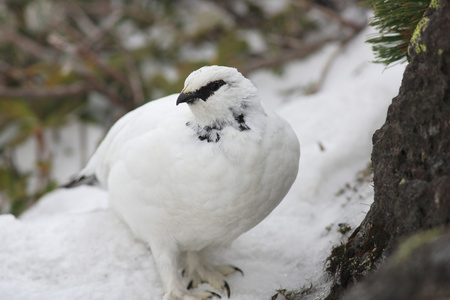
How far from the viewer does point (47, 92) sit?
493cm

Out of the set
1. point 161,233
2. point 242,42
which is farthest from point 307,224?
point 242,42

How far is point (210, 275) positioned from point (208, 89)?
977mm

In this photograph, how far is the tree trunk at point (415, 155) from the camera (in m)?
1.45

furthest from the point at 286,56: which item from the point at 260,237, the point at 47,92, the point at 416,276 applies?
the point at 416,276

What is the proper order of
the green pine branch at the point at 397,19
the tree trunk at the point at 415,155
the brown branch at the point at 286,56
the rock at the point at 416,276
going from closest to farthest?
the rock at the point at 416,276 → the tree trunk at the point at 415,155 → the green pine branch at the point at 397,19 → the brown branch at the point at 286,56

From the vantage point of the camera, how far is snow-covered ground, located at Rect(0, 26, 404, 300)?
92.2 inches

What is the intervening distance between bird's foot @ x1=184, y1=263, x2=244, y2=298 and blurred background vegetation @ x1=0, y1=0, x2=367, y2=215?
2.18m

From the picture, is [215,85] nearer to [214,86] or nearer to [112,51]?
[214,86]

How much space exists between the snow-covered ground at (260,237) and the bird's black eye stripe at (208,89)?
89 centimetres

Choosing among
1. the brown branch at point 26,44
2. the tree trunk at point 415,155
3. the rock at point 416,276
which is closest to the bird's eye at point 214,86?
the tree trunk at point 415,155

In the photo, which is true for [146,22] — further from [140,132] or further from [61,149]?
[140,132]

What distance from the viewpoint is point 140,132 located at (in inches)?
90.5

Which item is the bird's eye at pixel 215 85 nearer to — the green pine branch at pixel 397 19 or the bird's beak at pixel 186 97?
the bird's beak at pixel 186 97

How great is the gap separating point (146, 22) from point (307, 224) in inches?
182
